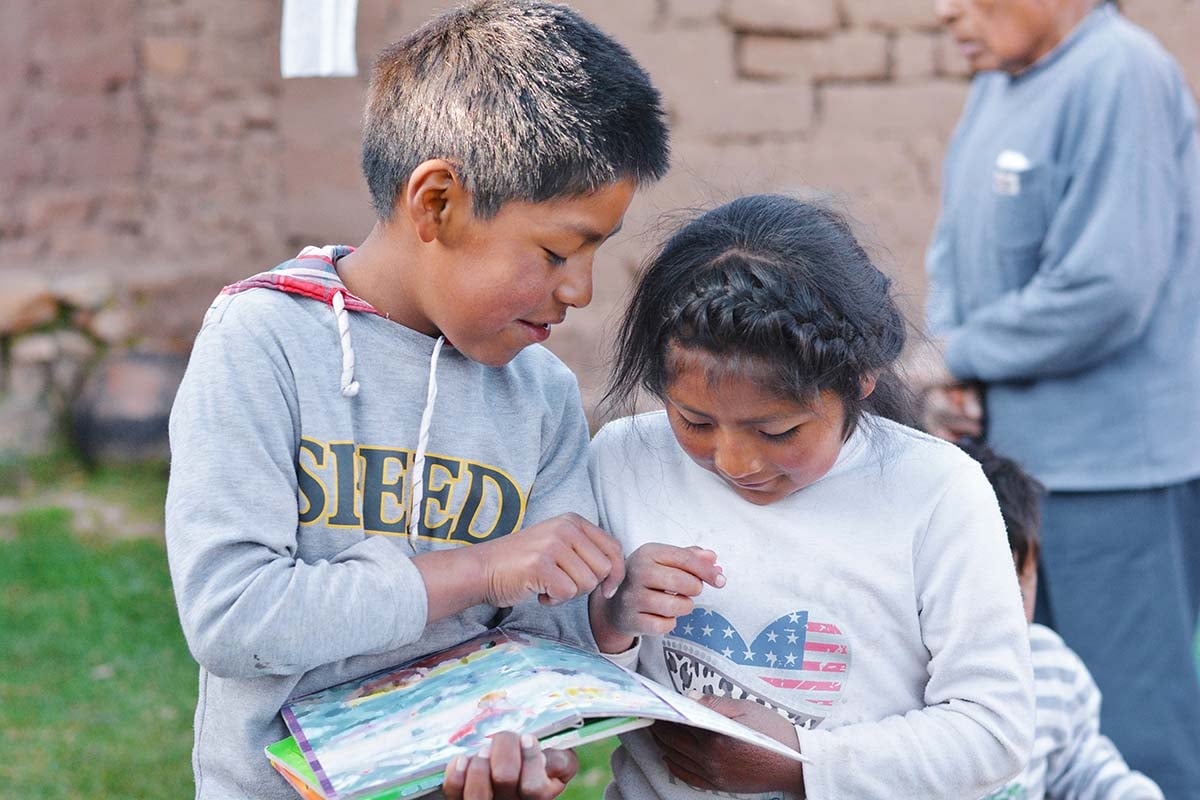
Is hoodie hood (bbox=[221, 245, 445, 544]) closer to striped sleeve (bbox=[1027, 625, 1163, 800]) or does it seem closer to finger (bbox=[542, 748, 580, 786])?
finger (bbox=[542, 748, 580, 786])

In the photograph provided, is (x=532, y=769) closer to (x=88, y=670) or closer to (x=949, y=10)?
→ (x=949, y=10)

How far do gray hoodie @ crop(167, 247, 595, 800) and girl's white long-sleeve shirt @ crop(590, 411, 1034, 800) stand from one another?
0.17 meters

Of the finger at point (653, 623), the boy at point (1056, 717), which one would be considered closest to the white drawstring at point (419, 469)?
the finger at point (653, 623)

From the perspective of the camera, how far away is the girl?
183 cm

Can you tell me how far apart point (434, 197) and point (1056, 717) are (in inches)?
61.3

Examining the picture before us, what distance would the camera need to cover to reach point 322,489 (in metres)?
1.79

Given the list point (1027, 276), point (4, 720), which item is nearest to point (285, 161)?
point (4, 720)

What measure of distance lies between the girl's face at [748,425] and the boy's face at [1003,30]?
1.74 m

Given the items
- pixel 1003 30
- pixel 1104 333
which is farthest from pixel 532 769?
pixel 1003 30

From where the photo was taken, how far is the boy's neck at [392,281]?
1.93 metres

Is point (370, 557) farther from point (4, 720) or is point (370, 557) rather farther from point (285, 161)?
point (285, 161)

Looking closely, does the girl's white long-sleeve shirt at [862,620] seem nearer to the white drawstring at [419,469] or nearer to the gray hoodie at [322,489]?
the gray hoodie at [322,489]

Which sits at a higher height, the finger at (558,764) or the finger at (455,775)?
the finger at (455,775)

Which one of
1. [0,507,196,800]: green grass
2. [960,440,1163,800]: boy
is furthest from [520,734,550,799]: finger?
[0,507,196,800]: green grass
